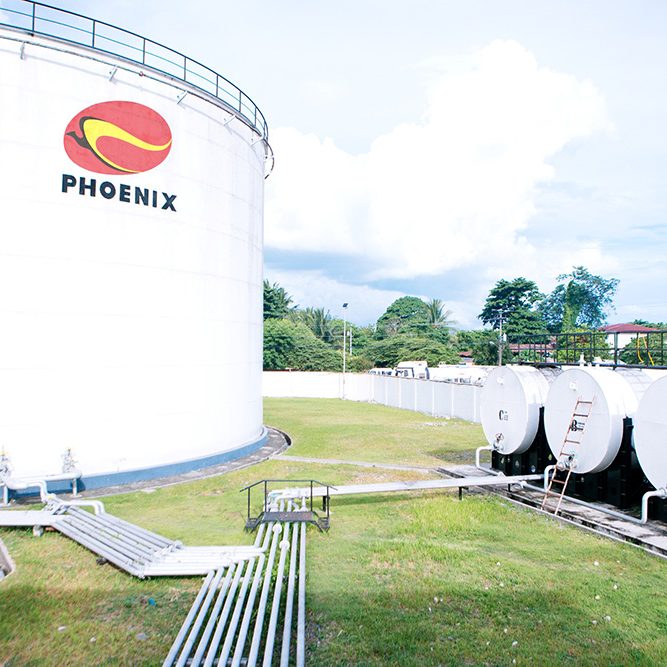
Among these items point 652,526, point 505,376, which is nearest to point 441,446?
point 505,376

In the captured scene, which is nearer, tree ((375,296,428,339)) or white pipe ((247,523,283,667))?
white pipe ((247,523,283,667))

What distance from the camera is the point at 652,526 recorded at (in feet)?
33.9

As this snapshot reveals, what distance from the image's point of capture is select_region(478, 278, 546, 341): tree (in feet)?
233

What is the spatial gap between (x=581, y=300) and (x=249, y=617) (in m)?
83.1

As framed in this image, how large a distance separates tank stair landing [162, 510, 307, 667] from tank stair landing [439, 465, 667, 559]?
576cm

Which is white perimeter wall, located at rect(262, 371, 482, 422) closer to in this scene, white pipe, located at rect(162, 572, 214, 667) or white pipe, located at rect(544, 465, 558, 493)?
white pipe, located at rect(544, 465, 558, 493)

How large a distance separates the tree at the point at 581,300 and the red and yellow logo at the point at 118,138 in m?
71.5

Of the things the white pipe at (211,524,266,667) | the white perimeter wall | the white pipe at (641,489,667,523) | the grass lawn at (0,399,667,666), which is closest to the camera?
the white pipe at (211,524,266,667)

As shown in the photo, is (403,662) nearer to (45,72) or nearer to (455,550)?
(455,550)

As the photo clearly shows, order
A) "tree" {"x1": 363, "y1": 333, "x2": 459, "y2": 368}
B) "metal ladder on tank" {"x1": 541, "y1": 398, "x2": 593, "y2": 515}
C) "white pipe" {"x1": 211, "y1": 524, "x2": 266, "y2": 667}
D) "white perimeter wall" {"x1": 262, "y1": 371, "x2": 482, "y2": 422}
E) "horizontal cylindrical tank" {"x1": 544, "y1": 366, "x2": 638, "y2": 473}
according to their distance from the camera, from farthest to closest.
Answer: "tree" {"x1": 363, "y1": 333, "x2": 459, "y2": 368}, "white perimeter wall" {"x1": 262, "y1": 371, "x2": 482, "y2": 422}, "metal ladder on tank" {"x1": 541, "y1": 398, "x2": 593, "y2": 515}, "horizontal cylindrical tank" {"x1": 544, "y1": 366, "x2": 638, "y2": 473}, "white pipe" {"x1": 211, "y1": 524, "x2": 266, "y2": 667}

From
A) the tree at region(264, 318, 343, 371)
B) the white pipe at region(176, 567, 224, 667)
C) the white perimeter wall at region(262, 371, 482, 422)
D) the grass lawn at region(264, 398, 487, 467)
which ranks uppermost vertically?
the tree at region(264, 318, 343, 371)

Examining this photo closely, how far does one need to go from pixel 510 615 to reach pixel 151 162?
13572mm

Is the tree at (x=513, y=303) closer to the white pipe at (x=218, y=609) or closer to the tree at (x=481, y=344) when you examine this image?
the tree at (x=481, y=344)

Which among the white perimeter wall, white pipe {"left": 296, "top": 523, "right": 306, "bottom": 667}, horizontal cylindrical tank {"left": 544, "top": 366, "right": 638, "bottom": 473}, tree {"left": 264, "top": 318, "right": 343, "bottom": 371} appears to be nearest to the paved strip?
horizontal cylindrical tank {"left": 544, "top": 366, "right": 638, "bottom": 473}
